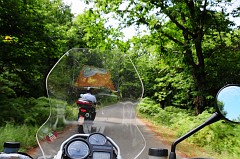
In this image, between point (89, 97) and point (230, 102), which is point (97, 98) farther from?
point (230, 102)

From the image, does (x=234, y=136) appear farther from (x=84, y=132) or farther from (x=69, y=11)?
(x=69, y=11)

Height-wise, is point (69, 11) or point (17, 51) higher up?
point (69, 11)

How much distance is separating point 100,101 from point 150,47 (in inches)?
731

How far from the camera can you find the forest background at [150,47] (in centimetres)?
1336

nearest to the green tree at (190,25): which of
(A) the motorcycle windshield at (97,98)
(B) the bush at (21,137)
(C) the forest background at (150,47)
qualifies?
(C) the forest background at (150,47)

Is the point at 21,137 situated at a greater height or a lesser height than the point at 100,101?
lesser

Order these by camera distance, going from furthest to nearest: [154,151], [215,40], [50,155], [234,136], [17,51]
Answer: [215,40]
[17,51]
[234,136]
[50,155]
[154,151]

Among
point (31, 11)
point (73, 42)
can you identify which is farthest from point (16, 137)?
point (73, 42)

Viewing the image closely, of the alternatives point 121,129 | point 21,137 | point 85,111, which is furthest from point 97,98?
point 21,137

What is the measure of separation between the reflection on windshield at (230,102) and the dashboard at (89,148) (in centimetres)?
64

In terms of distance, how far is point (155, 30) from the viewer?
19.5 meters

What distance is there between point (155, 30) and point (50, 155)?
17.6 meters

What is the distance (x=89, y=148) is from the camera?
198 centimetres

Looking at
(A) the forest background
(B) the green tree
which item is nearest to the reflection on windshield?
(A) the forest background
